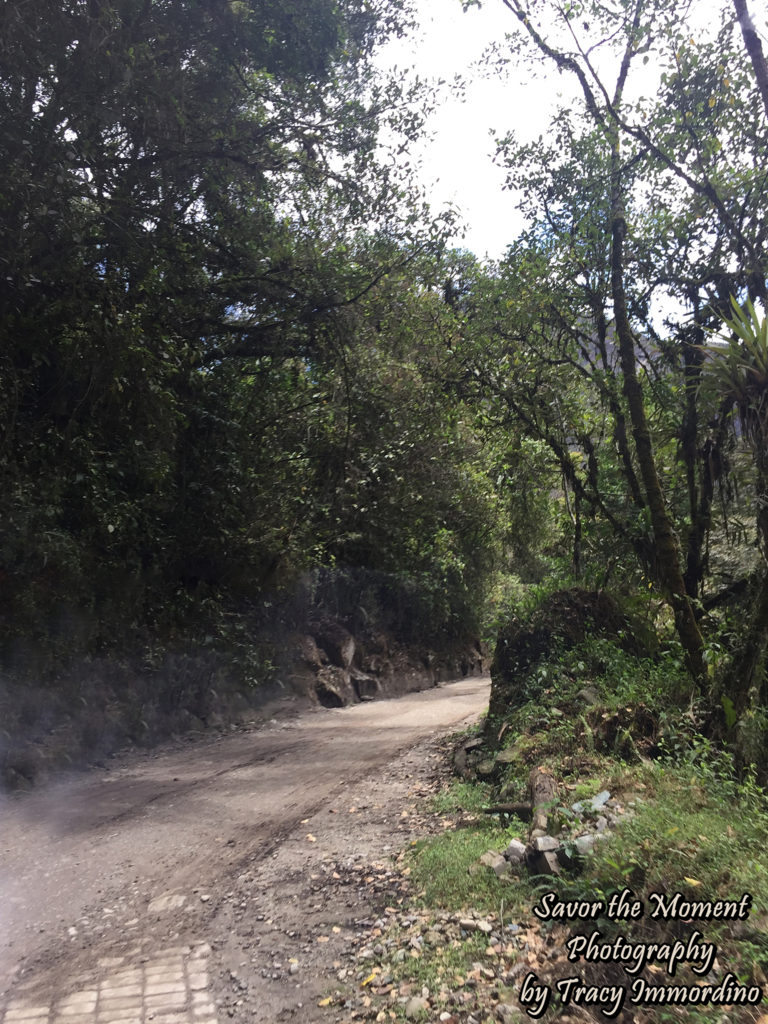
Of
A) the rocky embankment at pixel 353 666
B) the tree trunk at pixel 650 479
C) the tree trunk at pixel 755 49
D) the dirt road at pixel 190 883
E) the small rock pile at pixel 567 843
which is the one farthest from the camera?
the rocky embankment at pixel 353 666

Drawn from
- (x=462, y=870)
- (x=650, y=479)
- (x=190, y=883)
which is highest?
(x=650, y=479)

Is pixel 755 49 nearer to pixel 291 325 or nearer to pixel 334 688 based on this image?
pixel 291 325

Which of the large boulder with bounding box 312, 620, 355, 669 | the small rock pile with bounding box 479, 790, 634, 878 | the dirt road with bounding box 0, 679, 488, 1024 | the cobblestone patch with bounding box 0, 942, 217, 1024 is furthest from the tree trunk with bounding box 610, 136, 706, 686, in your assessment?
the large boulder with bounding box 312, 620, 355, 669

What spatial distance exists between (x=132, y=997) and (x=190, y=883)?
1416mm

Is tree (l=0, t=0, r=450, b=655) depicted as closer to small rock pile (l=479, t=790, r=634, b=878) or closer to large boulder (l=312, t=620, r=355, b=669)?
large boulder (l=312, t=620, r=355, b=669)

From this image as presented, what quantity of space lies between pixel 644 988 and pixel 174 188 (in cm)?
954

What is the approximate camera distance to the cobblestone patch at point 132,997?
11.4 ft

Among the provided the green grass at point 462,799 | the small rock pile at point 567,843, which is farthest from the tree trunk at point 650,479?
the small rock pile at point 567,843

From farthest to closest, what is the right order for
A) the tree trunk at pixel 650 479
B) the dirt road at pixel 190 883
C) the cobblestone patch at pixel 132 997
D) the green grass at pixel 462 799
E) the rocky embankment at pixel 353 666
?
the rocky embankment at pixel 353 666, the tree trunk at pixel 650 479, the green grass at pixel 462 799, the dirt road at pixel 190 883, the cobblestone patch at pixel 132 997

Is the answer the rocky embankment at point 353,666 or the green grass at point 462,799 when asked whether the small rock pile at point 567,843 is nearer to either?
the green grass at point 462,799

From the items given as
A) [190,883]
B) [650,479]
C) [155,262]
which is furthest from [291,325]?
[190,883]

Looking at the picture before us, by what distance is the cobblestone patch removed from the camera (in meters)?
3.46

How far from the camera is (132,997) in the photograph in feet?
11.9

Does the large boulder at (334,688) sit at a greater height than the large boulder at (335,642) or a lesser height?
lesser
